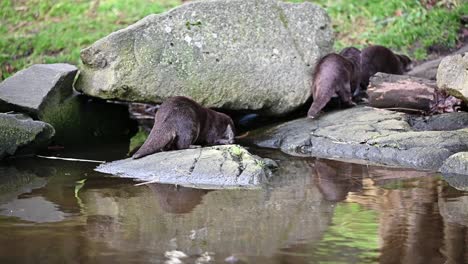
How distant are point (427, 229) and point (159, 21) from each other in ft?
15.8

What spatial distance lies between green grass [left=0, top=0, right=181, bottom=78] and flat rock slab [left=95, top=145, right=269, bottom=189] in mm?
5383

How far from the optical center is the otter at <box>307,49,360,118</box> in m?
9.02

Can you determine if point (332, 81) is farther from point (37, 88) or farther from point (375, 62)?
point (37, 88)

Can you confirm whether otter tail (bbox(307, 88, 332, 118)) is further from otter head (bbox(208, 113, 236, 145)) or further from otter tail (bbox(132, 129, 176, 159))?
otter tail (bbox(132, 129, 176, 159))

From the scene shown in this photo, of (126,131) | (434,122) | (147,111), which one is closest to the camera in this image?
(434,122)

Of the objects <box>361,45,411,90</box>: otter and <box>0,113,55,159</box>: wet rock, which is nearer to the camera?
<box>0,113,55,159</box>: wet rock

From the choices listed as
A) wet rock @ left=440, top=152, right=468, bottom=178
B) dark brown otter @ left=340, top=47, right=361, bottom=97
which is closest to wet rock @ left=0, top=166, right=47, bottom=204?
wet rock @ left=440, top=152, right=468, bottom=178

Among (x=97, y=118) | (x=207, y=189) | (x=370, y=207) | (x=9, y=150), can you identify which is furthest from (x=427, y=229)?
(x=97, y=118)

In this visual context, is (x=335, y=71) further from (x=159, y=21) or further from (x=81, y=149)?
(x=81, y=149)

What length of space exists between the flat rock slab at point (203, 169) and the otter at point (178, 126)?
401mm

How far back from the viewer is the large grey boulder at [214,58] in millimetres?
8469

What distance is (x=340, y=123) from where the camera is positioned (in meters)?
8.60

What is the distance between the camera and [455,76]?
7605 millimetres

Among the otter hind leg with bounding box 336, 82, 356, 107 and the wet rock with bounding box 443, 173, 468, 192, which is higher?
the otter hind leg with bounding box 336, 82, 356, 107
